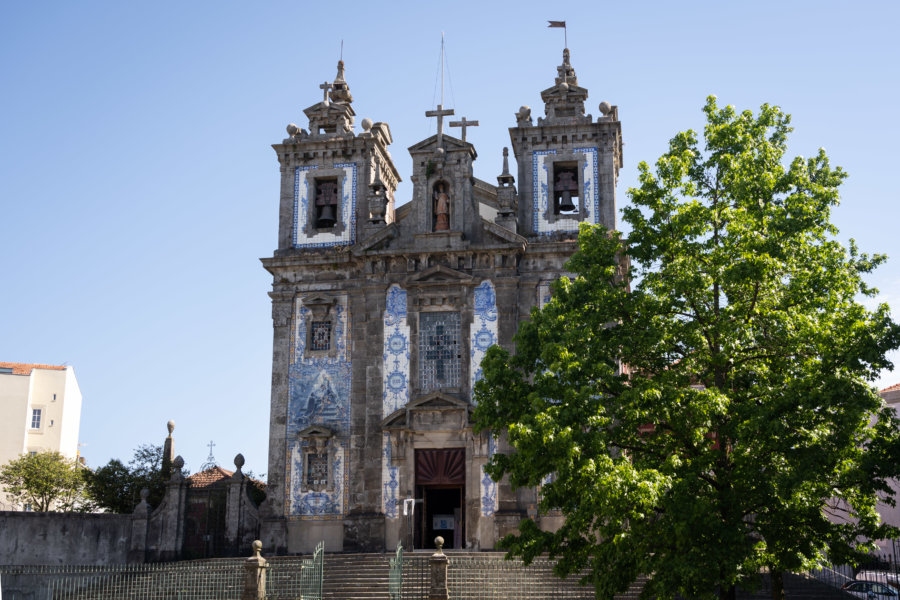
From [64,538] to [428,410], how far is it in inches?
437

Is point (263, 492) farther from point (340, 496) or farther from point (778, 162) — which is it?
point (778, 162)

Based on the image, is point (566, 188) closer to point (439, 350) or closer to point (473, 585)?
point (439, 350)

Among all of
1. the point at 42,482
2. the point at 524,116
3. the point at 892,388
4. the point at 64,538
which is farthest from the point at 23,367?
the point at 892,388

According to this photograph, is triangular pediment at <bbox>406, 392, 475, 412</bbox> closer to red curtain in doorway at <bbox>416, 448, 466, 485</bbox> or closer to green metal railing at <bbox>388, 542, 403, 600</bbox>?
red curtain in doorway at <bbox>416, 448, 466, 485</bbox>

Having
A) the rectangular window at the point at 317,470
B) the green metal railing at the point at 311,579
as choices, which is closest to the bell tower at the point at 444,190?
the rectangular window at the point at 317,470

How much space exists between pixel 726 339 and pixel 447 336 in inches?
510

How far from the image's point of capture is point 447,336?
29641mm

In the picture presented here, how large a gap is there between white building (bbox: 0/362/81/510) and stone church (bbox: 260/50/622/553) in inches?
1073

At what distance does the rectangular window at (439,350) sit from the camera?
29266mm

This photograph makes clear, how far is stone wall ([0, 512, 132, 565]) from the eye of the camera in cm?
2895

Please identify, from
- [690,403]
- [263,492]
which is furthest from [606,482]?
[263,492]

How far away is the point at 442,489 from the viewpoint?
29562mm

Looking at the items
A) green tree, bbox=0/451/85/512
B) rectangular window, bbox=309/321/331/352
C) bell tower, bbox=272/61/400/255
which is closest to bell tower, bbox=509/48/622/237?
bell tower, bbox=272/61/400/255

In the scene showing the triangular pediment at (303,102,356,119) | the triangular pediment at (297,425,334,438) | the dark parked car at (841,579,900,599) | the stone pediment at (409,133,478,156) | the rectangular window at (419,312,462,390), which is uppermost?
the triangular pediment at (303,102,356,119)
